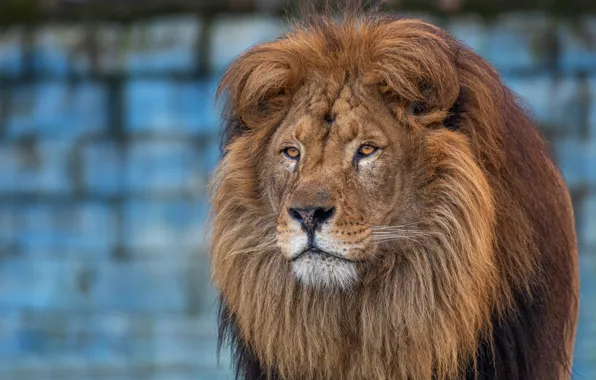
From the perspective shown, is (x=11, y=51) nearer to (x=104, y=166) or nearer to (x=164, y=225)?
(x=104, y=166)

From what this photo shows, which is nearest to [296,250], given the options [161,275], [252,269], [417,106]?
[252,269]

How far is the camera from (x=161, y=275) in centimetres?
741

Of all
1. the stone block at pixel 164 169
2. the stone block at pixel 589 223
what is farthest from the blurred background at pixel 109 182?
the stone block at pixel 589 223

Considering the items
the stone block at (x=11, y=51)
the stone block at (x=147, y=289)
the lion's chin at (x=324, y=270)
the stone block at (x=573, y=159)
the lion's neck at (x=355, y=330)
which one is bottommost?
the stone block at (x=147, y=289)

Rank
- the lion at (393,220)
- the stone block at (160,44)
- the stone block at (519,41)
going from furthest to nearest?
1. the stone block at (160,44)
2. the stone block at (519,41)
3. the lion at (393,220)

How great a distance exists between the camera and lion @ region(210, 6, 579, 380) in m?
3.45

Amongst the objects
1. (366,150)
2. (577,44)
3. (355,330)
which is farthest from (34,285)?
(366,150)

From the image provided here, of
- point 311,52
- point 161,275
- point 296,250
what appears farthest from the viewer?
point 161,275

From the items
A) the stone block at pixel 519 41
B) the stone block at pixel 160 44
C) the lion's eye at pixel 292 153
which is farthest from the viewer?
the stone block at pixel 160 44

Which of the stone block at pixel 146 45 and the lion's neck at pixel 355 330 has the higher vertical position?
the stone block at pixel 146 45

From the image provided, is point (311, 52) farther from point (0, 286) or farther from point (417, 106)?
point (0, 286)

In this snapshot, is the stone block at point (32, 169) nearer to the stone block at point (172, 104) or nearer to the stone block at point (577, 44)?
the stone block at point (172, 104)

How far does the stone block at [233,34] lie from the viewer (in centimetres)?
718

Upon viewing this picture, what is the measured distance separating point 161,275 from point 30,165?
Answer: 104cm
